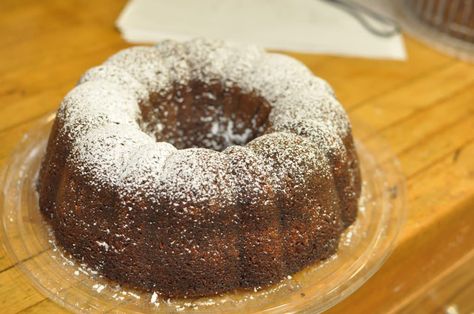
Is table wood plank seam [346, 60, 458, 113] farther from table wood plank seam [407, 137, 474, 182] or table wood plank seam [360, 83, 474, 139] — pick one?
table wood plank seam [407, 137, 474, 182]

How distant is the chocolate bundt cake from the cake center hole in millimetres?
51

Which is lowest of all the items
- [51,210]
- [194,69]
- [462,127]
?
[462,127]

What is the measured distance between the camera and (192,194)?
97 centimetres

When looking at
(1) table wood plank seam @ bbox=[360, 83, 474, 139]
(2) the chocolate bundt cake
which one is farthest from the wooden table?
(2) the chocolate bundt cake

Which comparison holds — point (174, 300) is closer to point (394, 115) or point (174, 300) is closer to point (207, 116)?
point (207, 116)

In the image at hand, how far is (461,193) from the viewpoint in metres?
1.30

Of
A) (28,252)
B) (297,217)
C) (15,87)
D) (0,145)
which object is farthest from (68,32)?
(297,217)

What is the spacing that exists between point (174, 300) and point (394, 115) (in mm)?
740

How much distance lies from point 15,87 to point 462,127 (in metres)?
0.99

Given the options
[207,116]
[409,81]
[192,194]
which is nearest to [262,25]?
[409,81]

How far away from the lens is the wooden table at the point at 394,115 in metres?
1.21

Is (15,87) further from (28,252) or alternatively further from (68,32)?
(28,252)

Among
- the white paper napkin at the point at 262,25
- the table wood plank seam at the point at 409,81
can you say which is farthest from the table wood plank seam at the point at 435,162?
the white paper napkin at the point at 262,25

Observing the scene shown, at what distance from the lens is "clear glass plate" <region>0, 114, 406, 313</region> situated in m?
1.00
